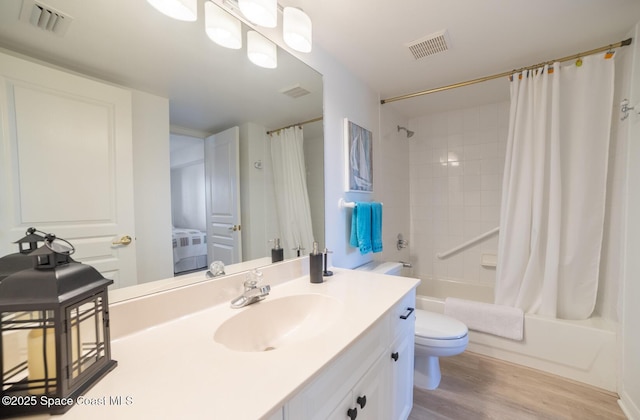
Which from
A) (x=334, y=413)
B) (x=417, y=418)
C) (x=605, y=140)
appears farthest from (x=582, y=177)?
(x=334, y=413)

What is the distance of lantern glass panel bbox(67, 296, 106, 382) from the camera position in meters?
0.50

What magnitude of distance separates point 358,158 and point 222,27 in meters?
1.14

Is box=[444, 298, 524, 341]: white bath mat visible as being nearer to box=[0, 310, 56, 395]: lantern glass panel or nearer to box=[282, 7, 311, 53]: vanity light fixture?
box=[282, 7, 311, 53]: vanity light fixture

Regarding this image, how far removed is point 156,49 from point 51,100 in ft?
1.23

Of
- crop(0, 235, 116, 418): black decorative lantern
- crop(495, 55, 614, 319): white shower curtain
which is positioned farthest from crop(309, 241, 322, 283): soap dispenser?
crop(495, 55, 614, 319): white shower curtain

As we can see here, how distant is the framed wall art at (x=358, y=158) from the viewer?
174cm

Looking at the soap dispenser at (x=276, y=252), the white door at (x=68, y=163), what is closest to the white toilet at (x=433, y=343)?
the soap dispenser at (x=276, y=252)

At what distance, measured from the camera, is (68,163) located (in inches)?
26.4

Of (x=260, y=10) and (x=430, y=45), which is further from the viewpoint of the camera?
(x=430, y=45)

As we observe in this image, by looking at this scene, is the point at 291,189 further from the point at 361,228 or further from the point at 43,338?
the point at 43,338

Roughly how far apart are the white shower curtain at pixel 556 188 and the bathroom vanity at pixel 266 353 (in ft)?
4.03

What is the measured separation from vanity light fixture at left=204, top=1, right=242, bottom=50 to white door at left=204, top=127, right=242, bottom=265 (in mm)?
358

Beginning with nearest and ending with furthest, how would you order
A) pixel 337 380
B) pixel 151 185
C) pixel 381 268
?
pixel 337 380
pixel 151 185
pixel 381 268

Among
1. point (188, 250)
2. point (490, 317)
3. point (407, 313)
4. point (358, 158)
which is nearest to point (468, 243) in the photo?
point (490, 317)
